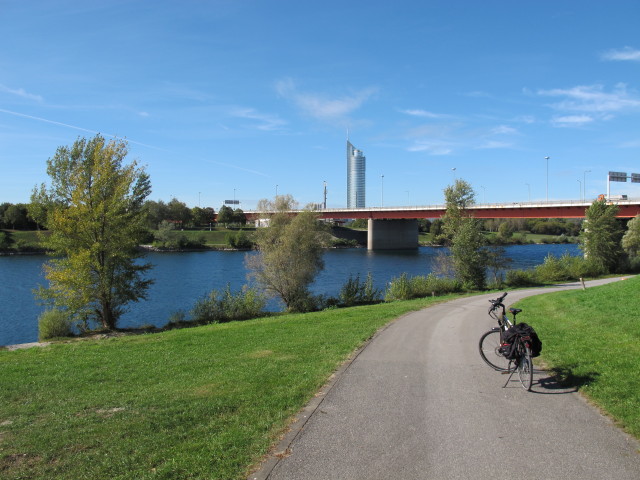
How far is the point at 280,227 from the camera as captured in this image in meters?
33.8

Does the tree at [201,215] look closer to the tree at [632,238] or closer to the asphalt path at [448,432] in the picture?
the tree at [632,238]

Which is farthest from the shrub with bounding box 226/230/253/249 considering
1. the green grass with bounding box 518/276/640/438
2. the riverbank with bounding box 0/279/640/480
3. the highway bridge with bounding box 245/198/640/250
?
the green grass with bounding box 518/276/640/438

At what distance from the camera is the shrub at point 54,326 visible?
2267 cm

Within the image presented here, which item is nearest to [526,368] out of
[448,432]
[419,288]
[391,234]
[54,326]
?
[448,432]

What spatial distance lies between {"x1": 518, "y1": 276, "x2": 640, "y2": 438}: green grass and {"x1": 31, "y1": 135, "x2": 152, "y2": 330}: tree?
19102mm

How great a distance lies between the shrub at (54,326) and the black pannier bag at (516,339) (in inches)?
845

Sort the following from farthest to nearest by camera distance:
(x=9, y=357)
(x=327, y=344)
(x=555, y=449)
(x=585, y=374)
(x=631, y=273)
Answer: (x=631, y=273), (x=9, y=357), (x=327, y=344), (x=585, y=374), (x=555, y=449)

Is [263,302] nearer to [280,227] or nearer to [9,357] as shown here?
[280,227]

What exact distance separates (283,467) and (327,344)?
693 centimetres

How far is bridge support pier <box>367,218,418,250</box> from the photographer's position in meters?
98.8

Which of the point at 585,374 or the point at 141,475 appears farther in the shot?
the point at 585,374

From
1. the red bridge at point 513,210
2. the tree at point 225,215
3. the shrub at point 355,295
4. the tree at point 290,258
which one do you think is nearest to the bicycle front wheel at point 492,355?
the shrub at point 355,295

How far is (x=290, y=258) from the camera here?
31.9m

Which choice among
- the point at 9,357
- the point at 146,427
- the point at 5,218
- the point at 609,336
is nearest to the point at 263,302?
the point at 9,357
